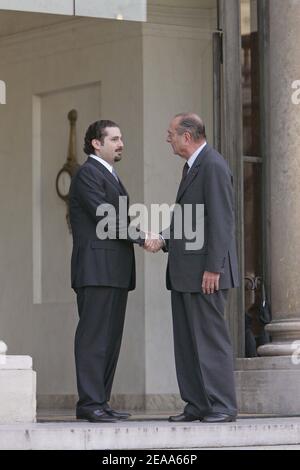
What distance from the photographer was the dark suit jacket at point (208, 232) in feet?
26.4

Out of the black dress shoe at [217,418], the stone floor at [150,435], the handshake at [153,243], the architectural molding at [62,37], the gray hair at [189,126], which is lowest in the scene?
the stone floor at [150,435]

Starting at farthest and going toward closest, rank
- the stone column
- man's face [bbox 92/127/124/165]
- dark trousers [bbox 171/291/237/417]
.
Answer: the stone column → man's face [bbox 92/127/124/165] → dark trousers [bbox 171/291/237/417]

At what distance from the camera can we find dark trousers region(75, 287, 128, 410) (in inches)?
328

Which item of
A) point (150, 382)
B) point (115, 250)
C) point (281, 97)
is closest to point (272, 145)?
point (281, 97)

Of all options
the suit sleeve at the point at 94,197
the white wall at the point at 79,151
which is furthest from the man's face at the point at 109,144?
the white wall at the point at 79,151

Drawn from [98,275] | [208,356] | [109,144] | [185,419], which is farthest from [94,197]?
[185,419]

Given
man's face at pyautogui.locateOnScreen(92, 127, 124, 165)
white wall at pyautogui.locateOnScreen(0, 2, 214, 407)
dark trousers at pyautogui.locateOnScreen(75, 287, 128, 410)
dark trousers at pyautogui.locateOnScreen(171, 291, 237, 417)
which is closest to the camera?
dark trousers at pyautogui.locateOnScreen(171, 291, 237, 417)

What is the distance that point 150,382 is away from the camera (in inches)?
440

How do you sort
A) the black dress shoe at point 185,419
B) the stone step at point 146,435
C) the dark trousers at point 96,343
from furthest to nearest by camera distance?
the dark trousers at point 96,343
the black dress shoe at point 185,419
the stone step at point 146,435

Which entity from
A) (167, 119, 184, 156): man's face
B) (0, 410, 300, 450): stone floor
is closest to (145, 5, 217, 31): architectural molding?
(167, 119, 184, 156): man's face

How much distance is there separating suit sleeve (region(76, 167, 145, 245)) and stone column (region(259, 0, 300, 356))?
144 cm

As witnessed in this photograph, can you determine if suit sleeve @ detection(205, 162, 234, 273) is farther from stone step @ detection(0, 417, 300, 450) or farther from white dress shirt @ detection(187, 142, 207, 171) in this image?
stone step @ detection(0, 417, 300, 450)

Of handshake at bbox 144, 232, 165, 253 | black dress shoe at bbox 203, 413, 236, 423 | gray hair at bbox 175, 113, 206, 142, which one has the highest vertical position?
gray hair at bbox 175, 113, 206, 142

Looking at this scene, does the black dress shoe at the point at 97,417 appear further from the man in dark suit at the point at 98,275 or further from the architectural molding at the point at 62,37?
the architectural molding at the point at 62,37
